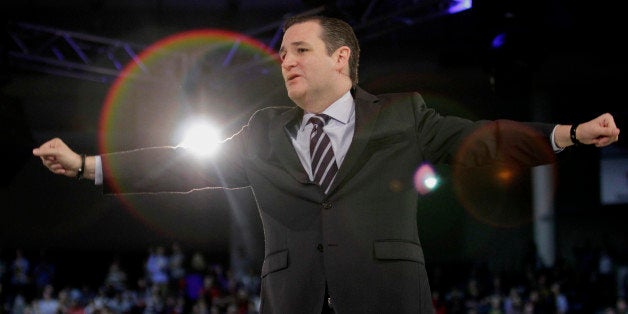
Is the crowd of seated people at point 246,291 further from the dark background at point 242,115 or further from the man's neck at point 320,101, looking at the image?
the man's neck at point 320,101

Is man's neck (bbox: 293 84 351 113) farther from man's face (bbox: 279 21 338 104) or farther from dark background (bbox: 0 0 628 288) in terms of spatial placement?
dark background (bbox: 0 0 628 288)

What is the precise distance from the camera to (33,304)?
11000 millimetres

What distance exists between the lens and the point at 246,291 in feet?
35.3

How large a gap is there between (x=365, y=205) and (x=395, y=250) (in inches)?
5.2

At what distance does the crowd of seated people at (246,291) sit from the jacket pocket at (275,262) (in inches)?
330

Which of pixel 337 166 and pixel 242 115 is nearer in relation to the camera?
pixel 337 166

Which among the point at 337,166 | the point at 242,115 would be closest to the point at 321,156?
the point at 337,166

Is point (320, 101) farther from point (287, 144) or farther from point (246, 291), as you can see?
point (246, 291)

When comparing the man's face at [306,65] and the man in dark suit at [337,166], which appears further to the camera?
the man's face at [306,65]

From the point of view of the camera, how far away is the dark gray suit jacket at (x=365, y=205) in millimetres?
1842

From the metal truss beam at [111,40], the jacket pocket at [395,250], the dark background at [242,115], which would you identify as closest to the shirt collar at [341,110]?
the jacket pocket at [395,250]

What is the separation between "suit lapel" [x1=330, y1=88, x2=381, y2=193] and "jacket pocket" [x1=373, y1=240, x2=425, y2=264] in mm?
181

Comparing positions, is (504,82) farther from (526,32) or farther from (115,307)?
(115,307)

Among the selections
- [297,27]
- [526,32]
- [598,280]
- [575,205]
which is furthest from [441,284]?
[297,27]
